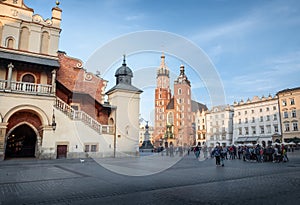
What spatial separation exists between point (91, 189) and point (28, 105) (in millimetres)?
15618

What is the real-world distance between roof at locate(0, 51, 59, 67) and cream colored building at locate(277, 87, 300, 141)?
1940 inches

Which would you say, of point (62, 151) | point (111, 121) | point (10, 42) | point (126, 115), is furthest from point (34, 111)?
point (126, 115)

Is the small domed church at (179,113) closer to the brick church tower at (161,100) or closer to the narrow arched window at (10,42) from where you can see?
the brick church tower at (161,100)

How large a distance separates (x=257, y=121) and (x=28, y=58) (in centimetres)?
5522

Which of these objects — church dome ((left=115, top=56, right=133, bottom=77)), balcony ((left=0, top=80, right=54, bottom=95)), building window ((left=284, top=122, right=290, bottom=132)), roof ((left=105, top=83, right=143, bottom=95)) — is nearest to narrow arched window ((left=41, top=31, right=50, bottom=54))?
balcony ((left=0, top=80, right=54, bottom=95))

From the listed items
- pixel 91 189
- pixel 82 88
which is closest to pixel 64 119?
pixel 82 88

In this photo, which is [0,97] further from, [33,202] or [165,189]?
[165,189]

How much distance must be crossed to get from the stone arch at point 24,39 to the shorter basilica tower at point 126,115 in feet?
35.1

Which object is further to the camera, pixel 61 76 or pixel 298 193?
pixel 61 76

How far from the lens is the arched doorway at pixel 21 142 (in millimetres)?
24609

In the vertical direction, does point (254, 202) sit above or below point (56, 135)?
below

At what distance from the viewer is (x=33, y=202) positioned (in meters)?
6.67

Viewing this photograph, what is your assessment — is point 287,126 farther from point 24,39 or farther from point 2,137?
point 2,137

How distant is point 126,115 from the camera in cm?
2891
